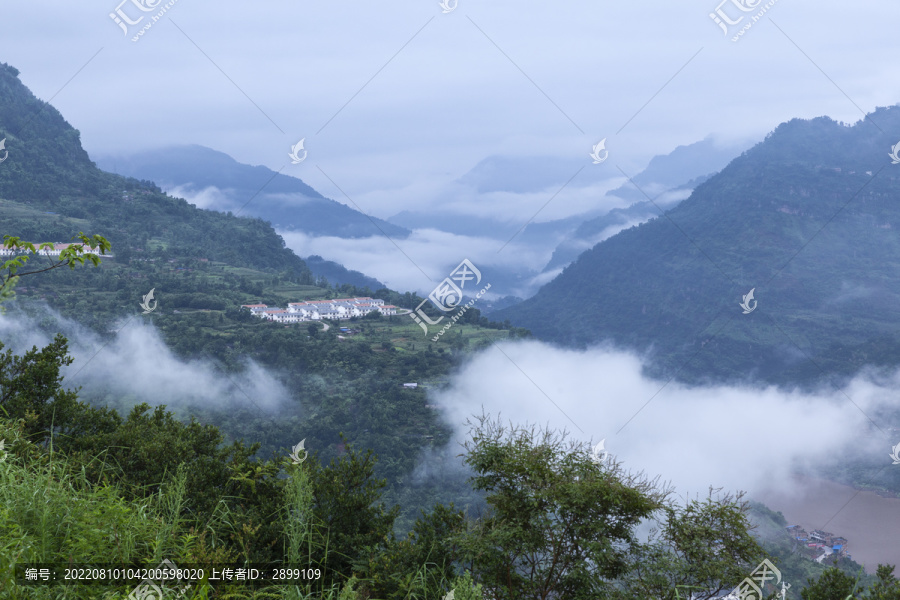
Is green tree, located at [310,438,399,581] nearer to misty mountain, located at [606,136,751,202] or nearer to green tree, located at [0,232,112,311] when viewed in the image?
green tree, located at [0,232,112,311]

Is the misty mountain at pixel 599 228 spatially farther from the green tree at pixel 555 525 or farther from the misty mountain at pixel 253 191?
the green tree at pixel 555 525

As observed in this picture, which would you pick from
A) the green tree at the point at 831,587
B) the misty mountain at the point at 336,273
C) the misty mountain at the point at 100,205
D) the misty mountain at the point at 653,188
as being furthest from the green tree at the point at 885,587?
the misty mountain at the point at 653,188

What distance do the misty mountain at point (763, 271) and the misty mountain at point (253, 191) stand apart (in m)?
41.6

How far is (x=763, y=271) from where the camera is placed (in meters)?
89.5

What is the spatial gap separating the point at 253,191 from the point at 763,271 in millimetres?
91188

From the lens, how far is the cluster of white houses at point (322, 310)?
52.9m

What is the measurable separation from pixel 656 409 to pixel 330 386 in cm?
5290

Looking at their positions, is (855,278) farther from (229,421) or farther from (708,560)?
(708,560)

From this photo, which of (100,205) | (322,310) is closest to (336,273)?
(100,205)

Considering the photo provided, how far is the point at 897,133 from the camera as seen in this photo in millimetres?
105188

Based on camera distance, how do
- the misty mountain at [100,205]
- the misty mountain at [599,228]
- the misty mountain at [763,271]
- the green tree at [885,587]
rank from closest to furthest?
the green tree at [885,587] < the misty mountain at [100,205] < the misty mountain at [763,271] < the misty mountain at [599,228]

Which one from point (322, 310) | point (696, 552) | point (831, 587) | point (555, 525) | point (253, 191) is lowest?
point (831, 587)

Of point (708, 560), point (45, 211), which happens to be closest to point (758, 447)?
point (708, 560)

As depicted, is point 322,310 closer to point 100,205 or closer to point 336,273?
point 100,205
